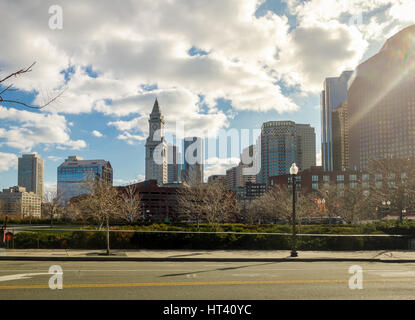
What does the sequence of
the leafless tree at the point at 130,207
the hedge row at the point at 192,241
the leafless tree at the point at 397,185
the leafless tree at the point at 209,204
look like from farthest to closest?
the leafless tree at the point at 130,207
the leafless tree at the point at 209,204
the leafless tree at the point at 397,185
the hedge row at the point at 192,241

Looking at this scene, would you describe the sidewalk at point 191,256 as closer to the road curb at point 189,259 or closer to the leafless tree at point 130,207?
the road curb at point 189,259

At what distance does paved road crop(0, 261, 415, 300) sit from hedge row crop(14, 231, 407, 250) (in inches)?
223

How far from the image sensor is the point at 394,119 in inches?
7505

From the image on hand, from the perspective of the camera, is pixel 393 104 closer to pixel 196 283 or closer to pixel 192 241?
pixel 192 241

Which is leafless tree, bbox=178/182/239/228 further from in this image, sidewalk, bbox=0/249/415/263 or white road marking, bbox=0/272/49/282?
white road marking, bbox=0/272/49/282

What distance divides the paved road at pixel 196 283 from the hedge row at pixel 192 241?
5667 millimetres

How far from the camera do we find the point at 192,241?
20.9m

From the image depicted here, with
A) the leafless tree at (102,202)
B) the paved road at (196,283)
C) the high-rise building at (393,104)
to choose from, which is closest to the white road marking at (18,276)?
the paved road at (196,283)

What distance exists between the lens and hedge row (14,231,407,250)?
65.7 feet

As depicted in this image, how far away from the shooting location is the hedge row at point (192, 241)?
2002 centimetres

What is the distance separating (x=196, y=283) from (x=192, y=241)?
10.4m

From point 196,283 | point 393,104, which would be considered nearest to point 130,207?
point 196,283
